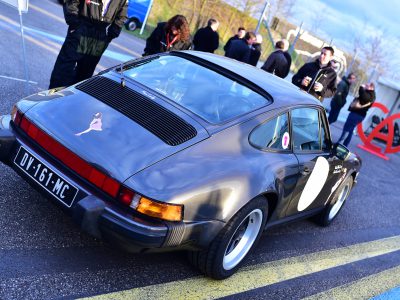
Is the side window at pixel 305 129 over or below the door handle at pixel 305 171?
over

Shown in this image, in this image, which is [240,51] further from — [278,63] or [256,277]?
[256,277]

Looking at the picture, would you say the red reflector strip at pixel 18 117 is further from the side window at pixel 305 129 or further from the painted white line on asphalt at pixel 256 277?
the side window at pixel 305 129

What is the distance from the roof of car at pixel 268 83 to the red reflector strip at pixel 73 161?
1.58 m

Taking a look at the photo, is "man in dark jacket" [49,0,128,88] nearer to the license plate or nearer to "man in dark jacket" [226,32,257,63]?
the license plate

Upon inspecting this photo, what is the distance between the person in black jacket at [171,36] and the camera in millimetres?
6488

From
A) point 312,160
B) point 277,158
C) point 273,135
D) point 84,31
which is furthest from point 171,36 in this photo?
point 277,158

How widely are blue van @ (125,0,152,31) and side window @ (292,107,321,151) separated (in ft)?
65.2

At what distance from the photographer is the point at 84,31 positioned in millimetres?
5352

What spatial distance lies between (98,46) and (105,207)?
351 cm

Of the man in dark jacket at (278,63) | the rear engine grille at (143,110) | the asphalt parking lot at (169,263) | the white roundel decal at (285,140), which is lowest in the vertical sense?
the asphalt parking lot at (169,263)

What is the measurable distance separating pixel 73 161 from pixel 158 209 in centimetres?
64

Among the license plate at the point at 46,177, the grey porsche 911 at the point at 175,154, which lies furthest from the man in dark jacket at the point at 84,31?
the license plate at the point at 46,177

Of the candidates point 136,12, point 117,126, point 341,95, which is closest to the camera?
point 117,126

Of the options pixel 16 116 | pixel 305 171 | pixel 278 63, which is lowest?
pixel 16 116
